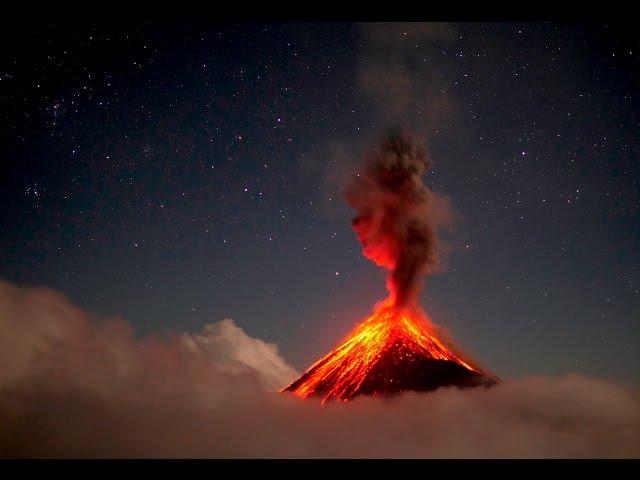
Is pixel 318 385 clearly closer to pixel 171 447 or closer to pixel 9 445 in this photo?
pixel 171 447

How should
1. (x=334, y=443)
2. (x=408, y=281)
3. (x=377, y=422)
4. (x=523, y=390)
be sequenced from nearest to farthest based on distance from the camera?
1. (x=334, y=443)
2. (x=377, y=422)
3. (x=408, y=281)
4. (x=523, y=390)

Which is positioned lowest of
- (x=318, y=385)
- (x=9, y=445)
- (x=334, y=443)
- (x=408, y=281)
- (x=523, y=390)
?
(x=9, y=445)

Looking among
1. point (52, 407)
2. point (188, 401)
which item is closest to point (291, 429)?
point (188, 401)
